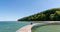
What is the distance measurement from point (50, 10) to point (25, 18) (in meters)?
20.8

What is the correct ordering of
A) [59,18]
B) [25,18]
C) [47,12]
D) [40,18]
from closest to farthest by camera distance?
1. [59,18]
2. [40,18]
3. [47,12]
4. [25,18]

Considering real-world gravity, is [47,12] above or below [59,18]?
above

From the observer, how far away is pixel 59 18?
163 ft

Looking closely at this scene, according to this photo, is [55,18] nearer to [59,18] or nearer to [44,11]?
[59,18]

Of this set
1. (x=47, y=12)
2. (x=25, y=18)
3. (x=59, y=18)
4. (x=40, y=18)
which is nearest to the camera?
(x=59, y=18)

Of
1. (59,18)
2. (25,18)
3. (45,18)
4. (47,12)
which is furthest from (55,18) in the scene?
(25,18)

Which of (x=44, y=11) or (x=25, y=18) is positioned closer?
(x=44, y=11)

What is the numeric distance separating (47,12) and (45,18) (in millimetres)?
7942

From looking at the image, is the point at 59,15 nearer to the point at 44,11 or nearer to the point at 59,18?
the point at 59,18

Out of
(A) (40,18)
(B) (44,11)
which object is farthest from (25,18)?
(A) (40,18)

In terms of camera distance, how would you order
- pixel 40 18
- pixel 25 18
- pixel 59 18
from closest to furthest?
pixel 59 18 → pixel 40 18 → pixel 25 18

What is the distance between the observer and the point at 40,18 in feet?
202

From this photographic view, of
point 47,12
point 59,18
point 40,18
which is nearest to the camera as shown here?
point 59,18

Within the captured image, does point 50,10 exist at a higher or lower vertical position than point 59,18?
higher
